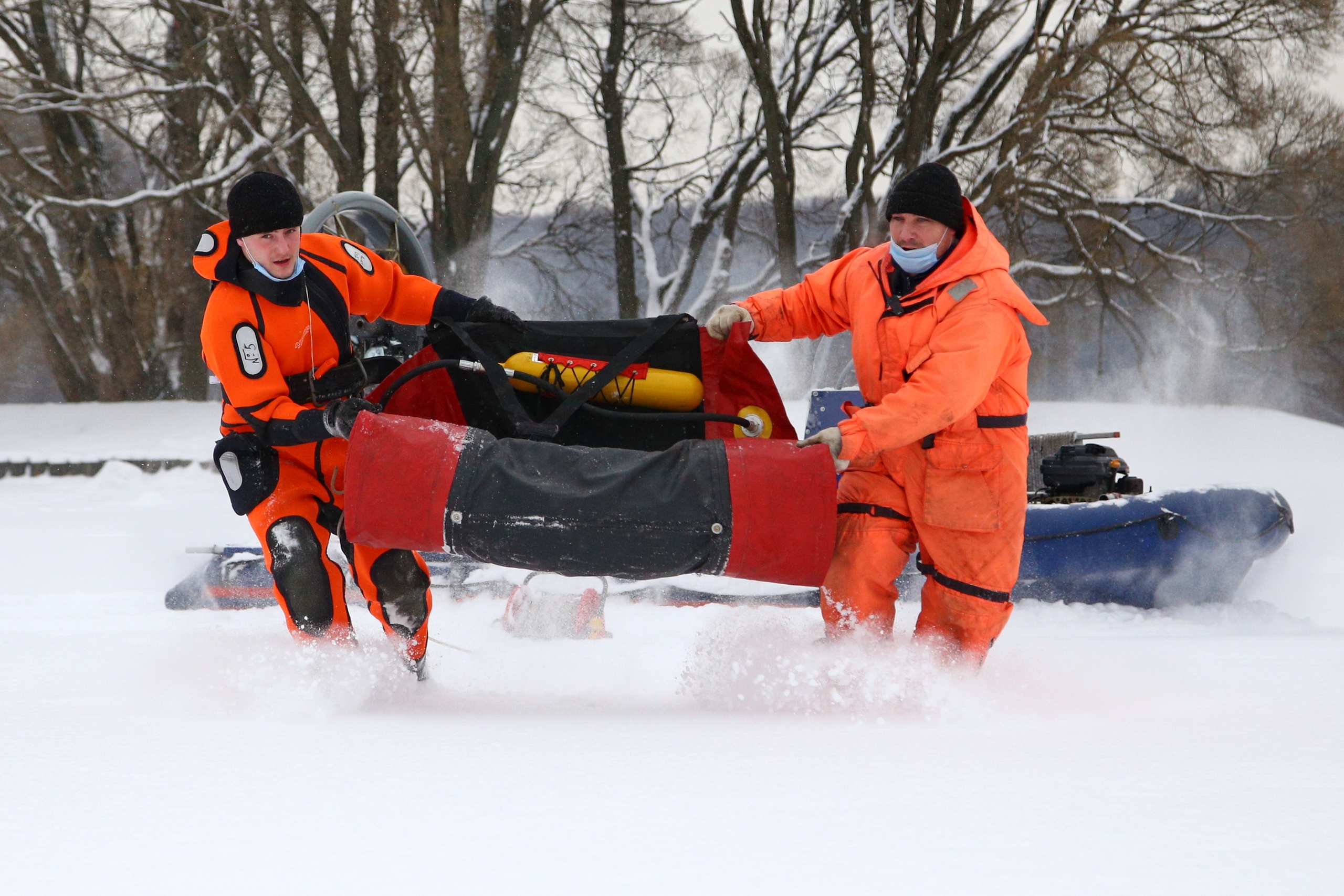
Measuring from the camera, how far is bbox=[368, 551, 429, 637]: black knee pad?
279 centimetres

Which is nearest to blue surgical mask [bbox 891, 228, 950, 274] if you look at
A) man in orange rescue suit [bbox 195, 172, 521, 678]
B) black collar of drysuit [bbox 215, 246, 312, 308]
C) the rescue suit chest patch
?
man in orange rescue suit [bbox 195, 172, 521, 678]

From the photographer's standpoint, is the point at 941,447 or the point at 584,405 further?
the point at 584,405

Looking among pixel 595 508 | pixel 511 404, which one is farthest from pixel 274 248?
pixel 595 508

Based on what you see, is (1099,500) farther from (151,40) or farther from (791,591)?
(151,40)

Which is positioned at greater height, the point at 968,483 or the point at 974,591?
the point at 968,483

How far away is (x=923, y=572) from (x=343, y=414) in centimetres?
159

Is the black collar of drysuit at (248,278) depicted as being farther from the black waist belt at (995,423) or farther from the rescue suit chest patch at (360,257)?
the black waist belt at (995,423)

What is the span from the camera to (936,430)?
2375 millimetres

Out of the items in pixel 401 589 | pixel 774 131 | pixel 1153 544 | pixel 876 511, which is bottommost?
pixel 1153 544

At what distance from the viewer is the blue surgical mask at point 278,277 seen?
256cm

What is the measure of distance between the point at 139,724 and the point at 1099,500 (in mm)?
4069

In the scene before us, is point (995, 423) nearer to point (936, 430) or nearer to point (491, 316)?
point (936, 430)

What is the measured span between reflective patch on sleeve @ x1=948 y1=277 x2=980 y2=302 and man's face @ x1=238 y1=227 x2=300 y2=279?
171 centimetres

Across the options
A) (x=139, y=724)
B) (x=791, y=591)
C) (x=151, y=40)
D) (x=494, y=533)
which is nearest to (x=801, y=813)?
(x=494, y=533)
